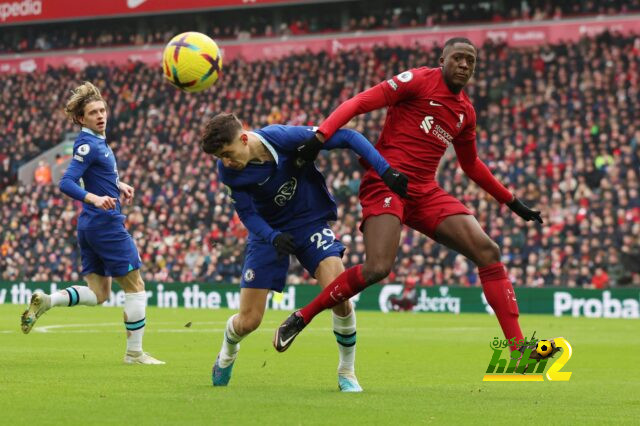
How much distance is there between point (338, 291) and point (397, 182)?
0.89m

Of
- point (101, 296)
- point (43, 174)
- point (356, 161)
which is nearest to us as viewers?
point (101, 296)

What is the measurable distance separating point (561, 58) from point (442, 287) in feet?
31.9

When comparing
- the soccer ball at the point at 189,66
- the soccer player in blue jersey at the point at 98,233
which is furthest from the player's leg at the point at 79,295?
the soccer ball at the point at 189,66

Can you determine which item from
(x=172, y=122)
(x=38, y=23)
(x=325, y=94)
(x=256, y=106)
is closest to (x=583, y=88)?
(x=325, y=94)

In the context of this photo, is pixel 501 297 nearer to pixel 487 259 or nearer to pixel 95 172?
pixel 487 259

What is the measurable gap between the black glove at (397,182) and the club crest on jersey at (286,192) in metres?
0.80

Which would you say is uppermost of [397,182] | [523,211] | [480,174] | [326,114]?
[397,182]

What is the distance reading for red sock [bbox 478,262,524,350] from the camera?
30.5 ft

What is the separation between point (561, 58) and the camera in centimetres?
3366

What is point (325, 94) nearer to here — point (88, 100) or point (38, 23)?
point (38, 23)

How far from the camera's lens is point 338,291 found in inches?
338

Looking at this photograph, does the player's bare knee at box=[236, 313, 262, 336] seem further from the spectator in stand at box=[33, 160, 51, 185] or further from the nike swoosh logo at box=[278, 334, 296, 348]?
the spectator in stand at box=[33, 160, 51, 185]

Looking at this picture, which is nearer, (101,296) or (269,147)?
(269,147)

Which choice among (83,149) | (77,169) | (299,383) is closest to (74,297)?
(77,169)
